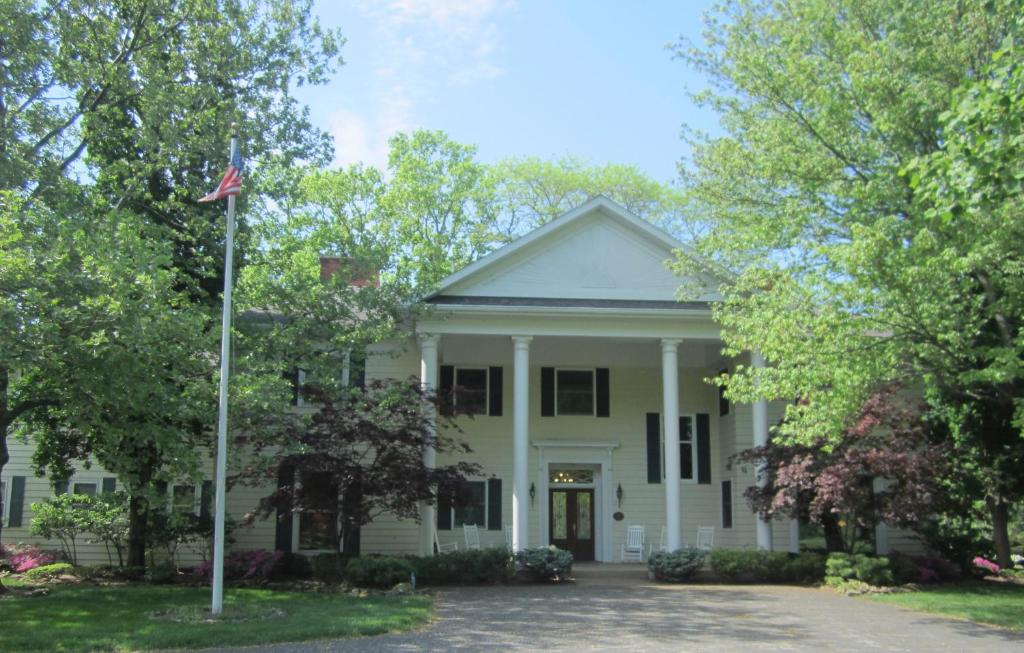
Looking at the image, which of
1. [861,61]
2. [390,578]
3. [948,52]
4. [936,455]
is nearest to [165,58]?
[390,578]

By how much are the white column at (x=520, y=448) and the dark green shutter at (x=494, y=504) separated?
2.70 meters

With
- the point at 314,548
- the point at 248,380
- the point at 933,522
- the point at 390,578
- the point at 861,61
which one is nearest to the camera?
the point at 248,380

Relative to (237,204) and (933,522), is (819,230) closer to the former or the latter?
(933,522)

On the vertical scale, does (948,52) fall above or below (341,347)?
above

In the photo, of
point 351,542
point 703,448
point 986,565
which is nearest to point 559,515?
point 703,448

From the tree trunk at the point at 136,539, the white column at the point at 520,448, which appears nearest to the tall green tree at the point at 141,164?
the tree trunk at the point at 136,539

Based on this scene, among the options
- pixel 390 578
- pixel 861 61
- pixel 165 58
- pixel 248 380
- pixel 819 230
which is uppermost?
pixel 165 58

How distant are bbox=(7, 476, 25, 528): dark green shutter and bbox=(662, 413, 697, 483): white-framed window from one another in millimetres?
15516

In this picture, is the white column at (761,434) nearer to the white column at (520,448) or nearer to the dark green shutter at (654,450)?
the dark green shutter at (654,450)

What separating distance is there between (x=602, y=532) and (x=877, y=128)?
11.9m

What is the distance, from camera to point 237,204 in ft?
59.0

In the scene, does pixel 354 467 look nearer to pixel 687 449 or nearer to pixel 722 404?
pixel 687 449

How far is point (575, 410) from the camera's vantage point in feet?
76.0

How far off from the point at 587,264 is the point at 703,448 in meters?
6.08
